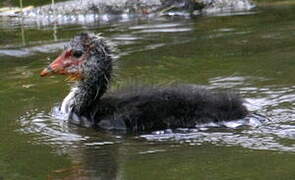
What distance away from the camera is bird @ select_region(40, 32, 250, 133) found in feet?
28.0

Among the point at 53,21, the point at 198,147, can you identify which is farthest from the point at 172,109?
the point at 53,21

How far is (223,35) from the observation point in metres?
15.0

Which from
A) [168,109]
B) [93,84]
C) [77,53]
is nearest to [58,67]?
[77,53]

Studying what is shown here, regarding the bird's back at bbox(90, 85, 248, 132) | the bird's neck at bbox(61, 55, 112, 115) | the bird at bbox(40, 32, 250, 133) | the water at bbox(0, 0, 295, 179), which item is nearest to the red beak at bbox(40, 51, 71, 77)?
the bird at bbox(40, 32, 250, 133)

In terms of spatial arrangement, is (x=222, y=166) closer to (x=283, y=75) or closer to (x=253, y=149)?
(x=253, y=149)

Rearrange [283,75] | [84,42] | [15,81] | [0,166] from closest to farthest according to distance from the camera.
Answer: [0,166], [84,42], [283,75], [15,81]

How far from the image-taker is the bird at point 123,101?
8.52 meters

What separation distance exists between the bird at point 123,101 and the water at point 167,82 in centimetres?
16

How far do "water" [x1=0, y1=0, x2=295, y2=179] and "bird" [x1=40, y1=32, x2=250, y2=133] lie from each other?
163mm

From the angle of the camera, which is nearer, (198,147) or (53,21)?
(198,147)

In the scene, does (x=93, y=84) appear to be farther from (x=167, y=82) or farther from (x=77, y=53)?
(x=167, y=82)

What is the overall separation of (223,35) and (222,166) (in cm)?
824

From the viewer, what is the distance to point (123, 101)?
28.5 feet

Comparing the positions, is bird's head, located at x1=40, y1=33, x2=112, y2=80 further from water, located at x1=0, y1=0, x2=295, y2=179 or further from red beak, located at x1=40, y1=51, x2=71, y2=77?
water, located at x1=0, y1=0, x2=295, y2=179
